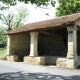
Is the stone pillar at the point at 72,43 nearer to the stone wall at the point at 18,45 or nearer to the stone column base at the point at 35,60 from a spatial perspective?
the stone column base at the point at 35,60

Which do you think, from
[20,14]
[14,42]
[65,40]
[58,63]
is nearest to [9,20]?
[20,14]

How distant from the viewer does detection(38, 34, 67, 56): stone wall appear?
17.2 meters

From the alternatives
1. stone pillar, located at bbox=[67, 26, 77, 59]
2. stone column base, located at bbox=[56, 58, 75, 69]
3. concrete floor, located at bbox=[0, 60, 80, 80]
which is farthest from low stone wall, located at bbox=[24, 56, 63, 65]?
concrete floor, located at bbox=[0, 60, 80, 80]

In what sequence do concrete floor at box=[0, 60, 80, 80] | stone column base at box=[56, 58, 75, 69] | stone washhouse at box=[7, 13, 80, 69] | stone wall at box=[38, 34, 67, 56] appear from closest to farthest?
concrete floor at box=[0, 60, 80, 80]
stone column base at box=[56, 58, 75, 69]
stone washhouse at box=[7, 13, 80, 69]
stone wall at box=[38, 34, 67, 56]

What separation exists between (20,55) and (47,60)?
4.72 meters

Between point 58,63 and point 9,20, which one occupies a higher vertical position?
point 9,20

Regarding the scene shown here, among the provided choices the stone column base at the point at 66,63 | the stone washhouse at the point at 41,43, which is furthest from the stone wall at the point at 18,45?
the stone column base at the point at 66,63

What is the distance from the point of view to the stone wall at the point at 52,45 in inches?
675

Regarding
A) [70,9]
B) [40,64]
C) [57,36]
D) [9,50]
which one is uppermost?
[70,9]

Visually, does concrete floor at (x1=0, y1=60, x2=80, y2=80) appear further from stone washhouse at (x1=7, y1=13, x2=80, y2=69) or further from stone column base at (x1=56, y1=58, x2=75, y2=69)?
stone washhouse at (x1=7, y1=13, x2=80, y2=69)

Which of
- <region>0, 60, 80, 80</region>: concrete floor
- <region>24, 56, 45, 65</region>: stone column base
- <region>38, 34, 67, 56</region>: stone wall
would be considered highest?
<region>38, 34, 67, 56</region>: stone wall

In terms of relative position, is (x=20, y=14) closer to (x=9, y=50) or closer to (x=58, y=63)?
(x=9, y=50)

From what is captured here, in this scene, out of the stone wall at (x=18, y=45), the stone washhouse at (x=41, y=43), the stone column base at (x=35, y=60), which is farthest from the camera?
the stone wall at (x=18, y=45)

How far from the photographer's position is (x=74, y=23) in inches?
443
